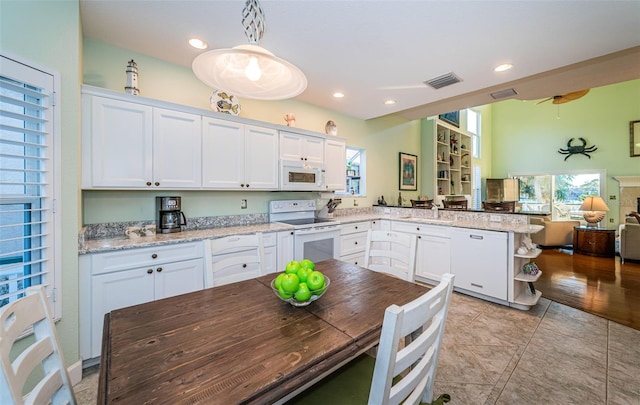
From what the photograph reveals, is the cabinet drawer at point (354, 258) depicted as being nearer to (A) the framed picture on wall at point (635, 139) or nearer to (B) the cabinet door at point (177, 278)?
(B) the cabinet door at point (177, 278)

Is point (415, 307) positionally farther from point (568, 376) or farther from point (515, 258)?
point (515, 258)

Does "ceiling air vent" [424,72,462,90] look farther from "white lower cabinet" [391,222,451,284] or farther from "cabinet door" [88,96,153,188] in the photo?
"cabinet door" [88,96,153,188]

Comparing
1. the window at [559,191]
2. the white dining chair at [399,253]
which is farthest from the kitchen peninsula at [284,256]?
the window at [559,191]

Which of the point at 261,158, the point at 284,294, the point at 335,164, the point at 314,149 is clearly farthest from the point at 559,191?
the point at 284,294

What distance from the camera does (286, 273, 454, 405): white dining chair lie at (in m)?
0.70

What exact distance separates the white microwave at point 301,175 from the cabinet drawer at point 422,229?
131 centimetres

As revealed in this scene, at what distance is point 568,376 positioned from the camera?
183 cm

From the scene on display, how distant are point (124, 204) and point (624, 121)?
10.6 meters

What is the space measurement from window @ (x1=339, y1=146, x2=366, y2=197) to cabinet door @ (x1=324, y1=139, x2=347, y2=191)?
691 mm

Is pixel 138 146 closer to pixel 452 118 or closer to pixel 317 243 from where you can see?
pixel 317 243

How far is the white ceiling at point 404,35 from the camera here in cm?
185

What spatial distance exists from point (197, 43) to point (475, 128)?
872cm

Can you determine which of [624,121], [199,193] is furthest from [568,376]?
[624,121]

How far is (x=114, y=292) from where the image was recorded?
1900 millimetres
